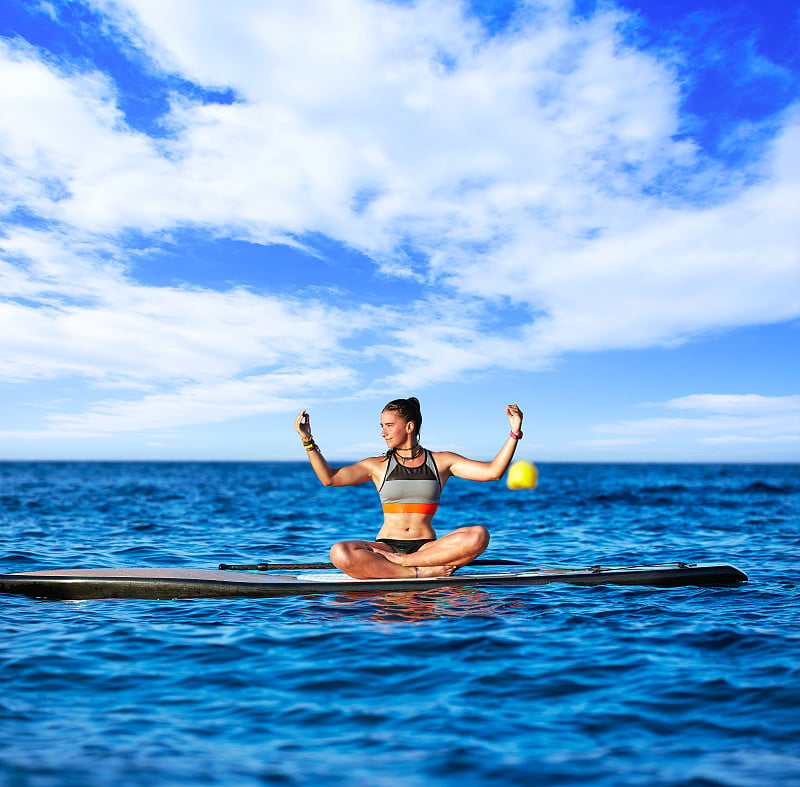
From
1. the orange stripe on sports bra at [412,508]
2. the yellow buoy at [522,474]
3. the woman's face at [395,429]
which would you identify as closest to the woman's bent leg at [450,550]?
the orange stripe on sports bra at [412,508]

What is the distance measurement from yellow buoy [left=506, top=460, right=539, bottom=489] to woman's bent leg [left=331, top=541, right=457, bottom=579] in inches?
46.0

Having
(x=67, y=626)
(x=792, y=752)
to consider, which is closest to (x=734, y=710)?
(x=792, y=752)

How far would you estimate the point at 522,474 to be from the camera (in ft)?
25.6

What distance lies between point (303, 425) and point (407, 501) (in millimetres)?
1397

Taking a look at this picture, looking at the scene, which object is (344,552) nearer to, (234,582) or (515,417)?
(234,582)

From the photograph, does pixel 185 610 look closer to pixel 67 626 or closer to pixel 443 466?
pixel 67 626

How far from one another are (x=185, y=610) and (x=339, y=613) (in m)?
1.69

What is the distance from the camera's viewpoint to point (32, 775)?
381 cm

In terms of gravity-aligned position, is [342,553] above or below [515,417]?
below

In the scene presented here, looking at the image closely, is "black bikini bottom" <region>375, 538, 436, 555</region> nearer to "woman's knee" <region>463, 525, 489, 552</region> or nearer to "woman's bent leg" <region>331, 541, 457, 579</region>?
"woman's bent leg" <region>331, 541, 457, 579</region>

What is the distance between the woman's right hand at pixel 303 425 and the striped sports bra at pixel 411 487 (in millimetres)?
975

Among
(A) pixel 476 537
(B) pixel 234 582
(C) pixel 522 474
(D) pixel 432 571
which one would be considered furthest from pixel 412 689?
(B) pixel 234 582

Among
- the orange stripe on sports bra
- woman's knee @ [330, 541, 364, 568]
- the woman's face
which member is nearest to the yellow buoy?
the orange stripe on sports bra

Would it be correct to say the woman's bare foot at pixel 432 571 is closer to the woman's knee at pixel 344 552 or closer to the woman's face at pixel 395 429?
the woman's knee at pixel 344 552
